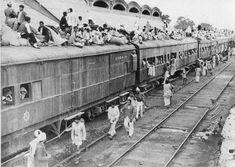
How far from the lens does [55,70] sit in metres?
11.2

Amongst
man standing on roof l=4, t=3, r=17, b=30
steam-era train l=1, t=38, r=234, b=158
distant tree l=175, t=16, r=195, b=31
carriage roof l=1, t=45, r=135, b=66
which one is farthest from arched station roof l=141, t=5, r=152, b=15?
distant tree l=175, t=16, r=195, b=31

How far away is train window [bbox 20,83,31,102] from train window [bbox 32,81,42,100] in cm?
14

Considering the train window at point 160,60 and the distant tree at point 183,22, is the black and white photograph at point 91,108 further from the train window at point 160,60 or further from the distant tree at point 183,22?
the distant tree at point 183,22

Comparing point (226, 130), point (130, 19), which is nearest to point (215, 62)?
point (130, 19)

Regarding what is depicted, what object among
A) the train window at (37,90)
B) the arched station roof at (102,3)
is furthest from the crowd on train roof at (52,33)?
the arched station roof at (102,3)

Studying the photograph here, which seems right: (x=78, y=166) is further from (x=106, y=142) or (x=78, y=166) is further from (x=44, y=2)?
(x=44, y=2)

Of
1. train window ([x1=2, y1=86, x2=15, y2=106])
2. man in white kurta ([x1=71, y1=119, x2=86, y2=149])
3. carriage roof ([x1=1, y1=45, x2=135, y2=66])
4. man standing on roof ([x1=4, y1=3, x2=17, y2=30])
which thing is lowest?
man in white kurta ([x1=71, y1=119, x2=86, y2=149])

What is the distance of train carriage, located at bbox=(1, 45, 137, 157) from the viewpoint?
30.5 ft

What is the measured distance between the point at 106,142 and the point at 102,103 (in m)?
3.06

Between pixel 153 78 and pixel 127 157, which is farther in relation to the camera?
pixel 153 78

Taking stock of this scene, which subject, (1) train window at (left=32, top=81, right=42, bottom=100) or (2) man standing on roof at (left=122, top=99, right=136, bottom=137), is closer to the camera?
(1) train window at (left=32, top=81, right=42, bottom=100)

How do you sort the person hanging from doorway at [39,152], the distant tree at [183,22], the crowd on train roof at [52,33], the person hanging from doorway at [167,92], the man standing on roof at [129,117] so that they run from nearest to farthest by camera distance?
the person hanging from doorway at [39,152], the crowd on train roof at [52,33], the man standing on roof at [129,117], the person hanging from doorway at [167,92], the distant tree at [183,22]

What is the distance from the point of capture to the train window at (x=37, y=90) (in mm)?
10154

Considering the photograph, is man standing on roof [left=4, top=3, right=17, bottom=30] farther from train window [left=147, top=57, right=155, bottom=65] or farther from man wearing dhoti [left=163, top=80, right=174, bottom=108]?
train window [left=147, top=57, right=155, bottom=65]
